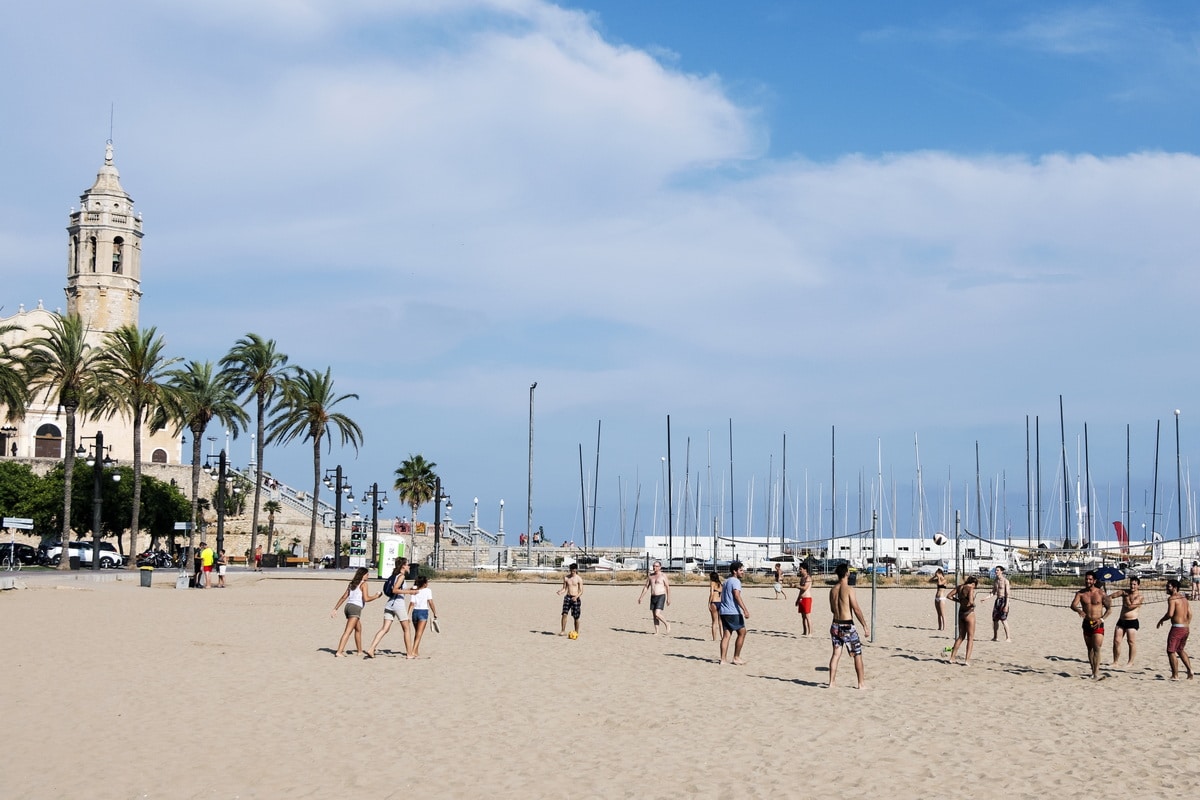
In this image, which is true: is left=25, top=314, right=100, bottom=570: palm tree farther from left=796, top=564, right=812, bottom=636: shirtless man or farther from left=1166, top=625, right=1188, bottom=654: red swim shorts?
left=1166, top=625, right=1188, bottom=654: red swim shorts

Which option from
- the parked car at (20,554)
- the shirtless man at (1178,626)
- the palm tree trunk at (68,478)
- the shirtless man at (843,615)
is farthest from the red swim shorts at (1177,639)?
the parked car at (20,554)

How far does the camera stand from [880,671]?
18.6 metres

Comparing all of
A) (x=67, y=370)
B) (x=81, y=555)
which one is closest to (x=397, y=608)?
(x=67, y=370)

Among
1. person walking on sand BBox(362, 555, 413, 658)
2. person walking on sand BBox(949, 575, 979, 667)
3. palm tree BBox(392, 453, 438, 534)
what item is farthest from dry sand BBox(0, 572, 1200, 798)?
palm tree BBox(392, 453, 438, 534)

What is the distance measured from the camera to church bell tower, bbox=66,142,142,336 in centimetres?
9206

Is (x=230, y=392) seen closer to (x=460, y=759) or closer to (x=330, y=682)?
(x=330, y=682)

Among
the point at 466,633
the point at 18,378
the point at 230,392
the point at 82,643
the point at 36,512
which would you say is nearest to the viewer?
the point at 82,643

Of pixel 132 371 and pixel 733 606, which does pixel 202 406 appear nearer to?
pixel 132 371

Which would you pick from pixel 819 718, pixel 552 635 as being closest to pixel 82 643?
pixel 552 635

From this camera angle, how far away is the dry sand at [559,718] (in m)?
10.3

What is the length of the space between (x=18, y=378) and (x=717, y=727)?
123 feet

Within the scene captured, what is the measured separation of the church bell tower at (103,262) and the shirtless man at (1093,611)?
86.0 m

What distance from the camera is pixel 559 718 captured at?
13516 mm

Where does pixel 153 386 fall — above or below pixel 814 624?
above
